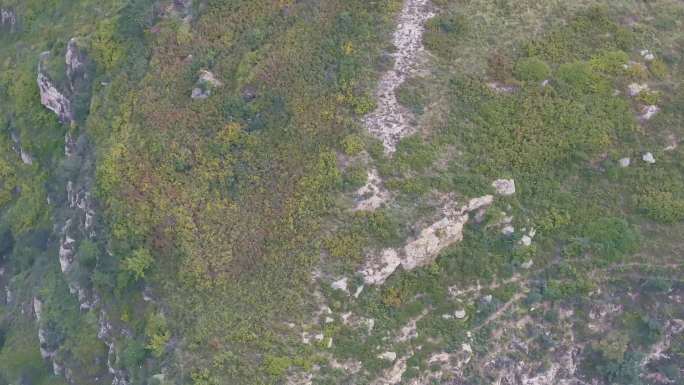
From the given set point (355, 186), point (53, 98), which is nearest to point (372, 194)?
point (355, 186)

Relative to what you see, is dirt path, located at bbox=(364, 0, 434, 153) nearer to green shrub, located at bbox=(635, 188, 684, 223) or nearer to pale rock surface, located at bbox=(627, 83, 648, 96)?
pale rock surface, located at bbox=(627, 83, 648, 96)

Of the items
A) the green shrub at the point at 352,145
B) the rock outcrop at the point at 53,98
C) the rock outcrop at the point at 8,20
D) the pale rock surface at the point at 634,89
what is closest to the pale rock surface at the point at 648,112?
the pale rock surface at the point at 634,89

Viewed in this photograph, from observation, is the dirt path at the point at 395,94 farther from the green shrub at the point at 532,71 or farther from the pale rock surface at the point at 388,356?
the pale rock surface at the point at 388,356

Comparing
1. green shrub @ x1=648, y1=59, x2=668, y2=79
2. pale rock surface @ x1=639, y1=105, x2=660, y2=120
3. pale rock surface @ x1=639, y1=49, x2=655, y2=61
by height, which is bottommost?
pale rock surface @ x1=639, y1=105, x2=660, y2=120

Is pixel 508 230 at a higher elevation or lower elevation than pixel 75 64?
lower

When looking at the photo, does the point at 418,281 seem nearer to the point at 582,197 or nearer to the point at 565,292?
the point at 565,292

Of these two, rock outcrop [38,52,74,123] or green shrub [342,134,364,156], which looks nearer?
green shrub [342,134,364,156]

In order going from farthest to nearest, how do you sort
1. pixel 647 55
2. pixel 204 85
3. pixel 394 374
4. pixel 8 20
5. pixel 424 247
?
pixel 8 20 < pixel 204 85 < pixel 647 55 < pixel 424 247 < pixel 394 374

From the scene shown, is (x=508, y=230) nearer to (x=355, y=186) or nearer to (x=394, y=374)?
(x=355, y=186)

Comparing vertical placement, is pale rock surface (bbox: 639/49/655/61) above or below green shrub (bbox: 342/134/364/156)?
above

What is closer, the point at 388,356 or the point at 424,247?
the point at 388,356

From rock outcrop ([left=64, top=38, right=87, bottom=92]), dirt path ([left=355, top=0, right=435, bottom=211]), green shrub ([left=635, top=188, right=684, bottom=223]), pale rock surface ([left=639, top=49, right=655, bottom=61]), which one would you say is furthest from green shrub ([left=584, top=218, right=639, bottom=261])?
rock outcrop ([left=64, top=38, right=87, bottom=92])

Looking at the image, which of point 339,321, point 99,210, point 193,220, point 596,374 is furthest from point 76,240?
point 596,374
